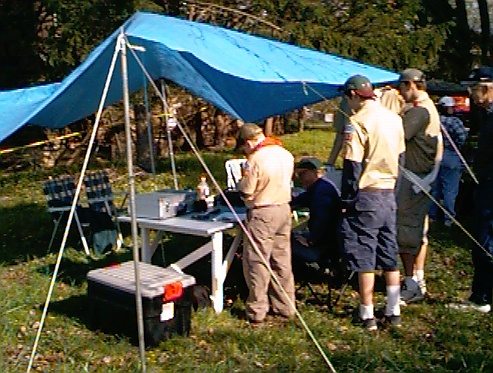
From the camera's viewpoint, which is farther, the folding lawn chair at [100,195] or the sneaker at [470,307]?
the folding lawn chair at [100,195]

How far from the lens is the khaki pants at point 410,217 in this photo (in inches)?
227

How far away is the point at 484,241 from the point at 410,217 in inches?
25.3

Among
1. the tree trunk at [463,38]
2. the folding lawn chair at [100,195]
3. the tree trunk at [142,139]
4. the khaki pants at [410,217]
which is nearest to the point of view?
the khaki pants at [410,217]

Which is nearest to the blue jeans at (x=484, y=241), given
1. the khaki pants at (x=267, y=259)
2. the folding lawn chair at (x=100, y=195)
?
the khaki pants at (x=267, y=259)

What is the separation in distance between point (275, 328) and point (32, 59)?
10.9 meters

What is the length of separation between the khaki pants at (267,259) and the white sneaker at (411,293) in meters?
0.96

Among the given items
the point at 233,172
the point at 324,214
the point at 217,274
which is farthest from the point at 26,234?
the point at 324,214

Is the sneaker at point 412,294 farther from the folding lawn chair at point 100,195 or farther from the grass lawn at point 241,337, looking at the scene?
the folding lawn chair at point 100,195

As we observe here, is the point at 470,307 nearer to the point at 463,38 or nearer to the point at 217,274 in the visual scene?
the point at 217,274

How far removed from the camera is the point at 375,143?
16.4 ft

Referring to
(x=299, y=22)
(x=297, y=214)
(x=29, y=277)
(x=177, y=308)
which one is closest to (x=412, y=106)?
(x=177, y=308)

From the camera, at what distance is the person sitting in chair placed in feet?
18.7

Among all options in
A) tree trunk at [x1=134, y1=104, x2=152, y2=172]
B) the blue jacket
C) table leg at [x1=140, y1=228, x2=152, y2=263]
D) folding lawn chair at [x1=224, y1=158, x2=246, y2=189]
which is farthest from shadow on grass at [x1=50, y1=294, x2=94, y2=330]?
tree trunk at [x1=134, y1=104, x2=152, y2=172]

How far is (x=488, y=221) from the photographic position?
17.5 ft
